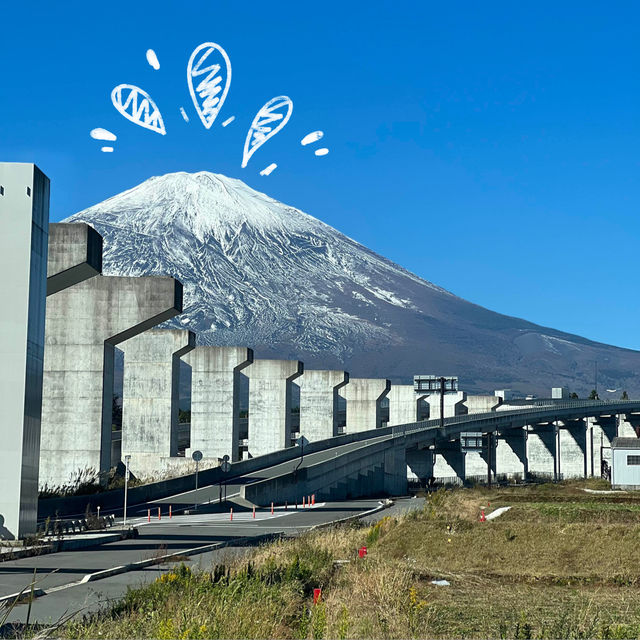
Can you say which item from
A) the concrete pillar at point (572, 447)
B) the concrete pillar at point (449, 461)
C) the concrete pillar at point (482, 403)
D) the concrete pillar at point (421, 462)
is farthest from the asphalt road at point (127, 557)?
the concrete pillar at point (482, 403)

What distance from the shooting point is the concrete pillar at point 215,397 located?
224ft

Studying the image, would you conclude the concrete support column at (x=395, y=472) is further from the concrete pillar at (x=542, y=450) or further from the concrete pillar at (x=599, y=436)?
the concrete pillar at (x=599, y=436)

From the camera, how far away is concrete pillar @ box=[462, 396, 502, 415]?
12375cm

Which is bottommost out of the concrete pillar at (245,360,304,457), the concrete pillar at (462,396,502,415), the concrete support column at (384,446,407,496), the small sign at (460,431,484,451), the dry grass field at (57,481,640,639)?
the dry grass field at (57,481,640,639)

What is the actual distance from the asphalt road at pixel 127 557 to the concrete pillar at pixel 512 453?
2542 inches

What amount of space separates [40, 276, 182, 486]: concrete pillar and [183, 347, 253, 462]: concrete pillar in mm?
22201

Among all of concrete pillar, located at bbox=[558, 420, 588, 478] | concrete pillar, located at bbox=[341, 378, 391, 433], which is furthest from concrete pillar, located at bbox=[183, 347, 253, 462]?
concrete pillar, located at bbox=[558, 420, 588, 478]

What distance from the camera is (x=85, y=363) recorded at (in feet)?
148

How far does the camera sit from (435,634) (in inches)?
593

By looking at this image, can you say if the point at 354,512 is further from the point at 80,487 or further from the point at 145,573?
the point at 145,573

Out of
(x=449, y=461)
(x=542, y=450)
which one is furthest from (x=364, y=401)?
(x=542, y=450)

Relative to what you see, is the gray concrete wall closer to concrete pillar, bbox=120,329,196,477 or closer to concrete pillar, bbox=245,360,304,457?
concrete pillar, bbox=120,329,196,477

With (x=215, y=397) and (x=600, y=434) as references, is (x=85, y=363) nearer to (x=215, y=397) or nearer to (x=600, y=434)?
(x=215, y=397)

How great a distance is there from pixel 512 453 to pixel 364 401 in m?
21.4
